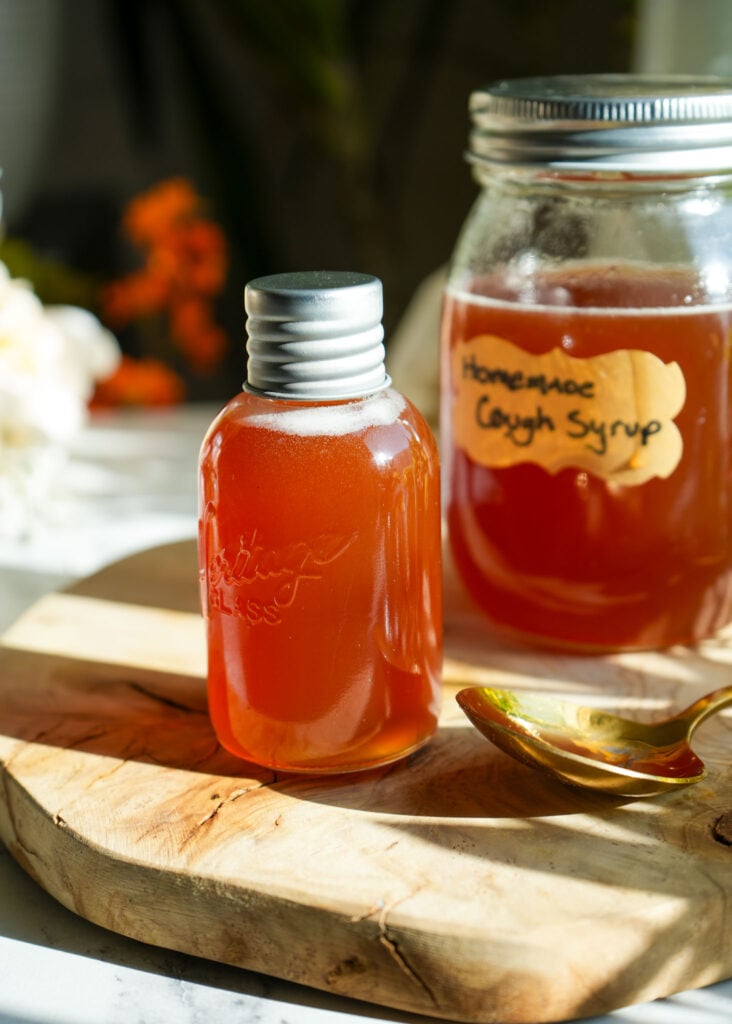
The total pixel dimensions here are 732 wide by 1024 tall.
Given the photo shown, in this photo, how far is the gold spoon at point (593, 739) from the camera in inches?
26.1

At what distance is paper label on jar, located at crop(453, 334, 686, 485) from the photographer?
78cm

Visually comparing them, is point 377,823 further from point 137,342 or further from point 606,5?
point 137,342

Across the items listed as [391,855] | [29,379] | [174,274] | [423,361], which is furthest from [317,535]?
[174,274]

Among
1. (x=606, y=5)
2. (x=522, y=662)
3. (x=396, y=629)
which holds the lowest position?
(x=522, y=662)

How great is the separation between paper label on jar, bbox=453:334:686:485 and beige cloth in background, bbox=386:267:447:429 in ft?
1.66

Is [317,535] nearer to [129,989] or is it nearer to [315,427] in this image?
[315,427]

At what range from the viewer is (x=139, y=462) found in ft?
4.72

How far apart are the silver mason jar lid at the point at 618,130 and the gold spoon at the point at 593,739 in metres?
0.34

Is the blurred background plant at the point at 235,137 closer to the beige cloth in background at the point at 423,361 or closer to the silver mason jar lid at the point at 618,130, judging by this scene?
the beige cloth in background at the point at 423,361

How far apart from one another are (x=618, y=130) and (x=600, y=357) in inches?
5.6

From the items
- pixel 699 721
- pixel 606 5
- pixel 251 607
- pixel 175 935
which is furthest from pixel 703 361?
pixel 606 5

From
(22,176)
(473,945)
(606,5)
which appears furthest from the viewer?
(22,176)

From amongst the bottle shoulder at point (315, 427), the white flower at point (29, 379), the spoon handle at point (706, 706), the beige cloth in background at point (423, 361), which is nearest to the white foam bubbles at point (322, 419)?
the bottle shoulder at point (315, 427)

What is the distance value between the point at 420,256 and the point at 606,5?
1.80 ft
